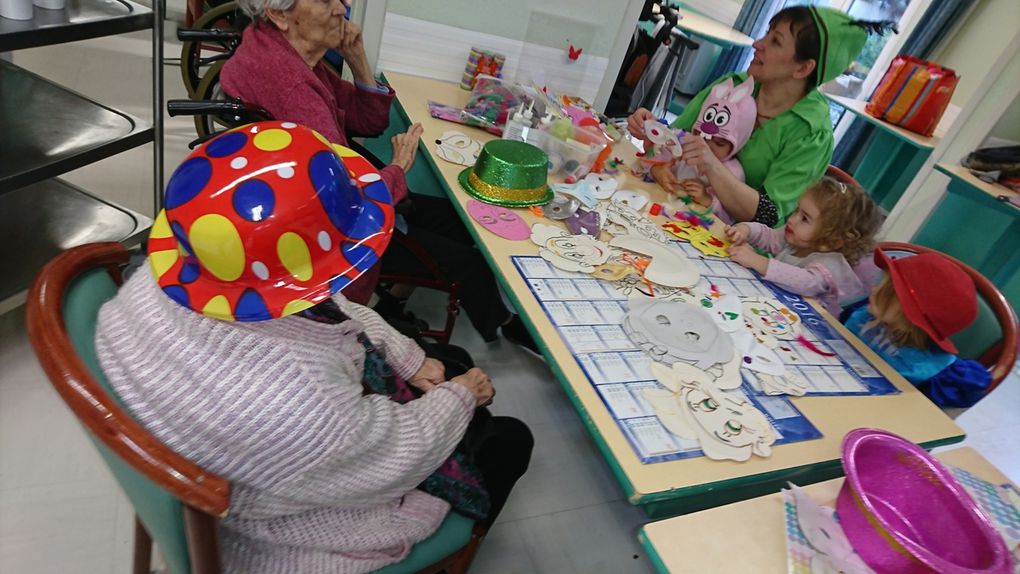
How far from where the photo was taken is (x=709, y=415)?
3.41 feet

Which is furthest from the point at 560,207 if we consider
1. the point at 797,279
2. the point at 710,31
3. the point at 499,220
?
the point at 710,31

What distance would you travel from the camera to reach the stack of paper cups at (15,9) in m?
1.41

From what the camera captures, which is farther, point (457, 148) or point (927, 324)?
point (457, 148)

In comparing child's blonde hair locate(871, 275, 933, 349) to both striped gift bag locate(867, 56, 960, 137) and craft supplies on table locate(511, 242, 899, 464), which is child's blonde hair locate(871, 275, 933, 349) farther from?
striped gift bag locate(867, 56, 960, 137)

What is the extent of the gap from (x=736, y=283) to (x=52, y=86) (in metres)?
2.33

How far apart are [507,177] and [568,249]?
27 cm

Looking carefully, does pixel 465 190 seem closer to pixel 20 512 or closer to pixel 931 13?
pixel 20 512

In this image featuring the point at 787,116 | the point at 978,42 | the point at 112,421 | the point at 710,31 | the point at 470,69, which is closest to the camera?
the point at 112,421

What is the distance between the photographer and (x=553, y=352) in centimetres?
108

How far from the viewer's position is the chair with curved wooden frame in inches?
57.4

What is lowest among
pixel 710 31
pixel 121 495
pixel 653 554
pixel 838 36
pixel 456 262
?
pixel 121 495

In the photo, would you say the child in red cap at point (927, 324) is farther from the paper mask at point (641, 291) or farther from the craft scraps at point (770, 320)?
the paper mask at point (641, 291)

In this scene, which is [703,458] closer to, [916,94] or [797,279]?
[797,279]

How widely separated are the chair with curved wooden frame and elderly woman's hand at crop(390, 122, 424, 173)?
1502 mm
